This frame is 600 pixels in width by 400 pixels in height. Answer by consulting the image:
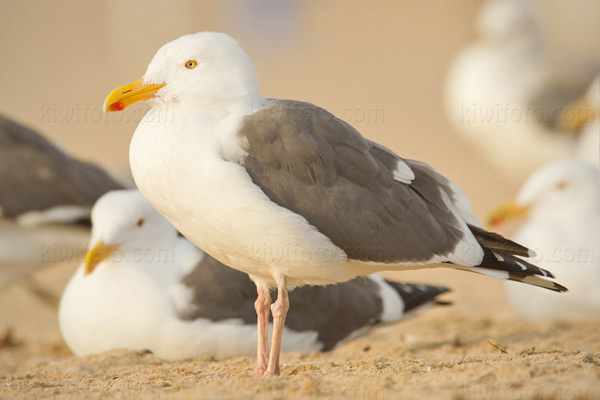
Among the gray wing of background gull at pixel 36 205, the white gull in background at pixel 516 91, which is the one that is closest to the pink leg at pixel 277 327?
the gray wing of background gull at pixel 36 205

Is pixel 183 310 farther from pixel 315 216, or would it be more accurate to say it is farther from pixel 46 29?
pixel 46 29

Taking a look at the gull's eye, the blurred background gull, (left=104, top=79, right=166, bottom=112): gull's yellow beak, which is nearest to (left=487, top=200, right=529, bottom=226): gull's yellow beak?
the gull's eye

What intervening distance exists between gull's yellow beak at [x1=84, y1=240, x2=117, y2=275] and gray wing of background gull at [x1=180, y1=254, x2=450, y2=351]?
2.18ft

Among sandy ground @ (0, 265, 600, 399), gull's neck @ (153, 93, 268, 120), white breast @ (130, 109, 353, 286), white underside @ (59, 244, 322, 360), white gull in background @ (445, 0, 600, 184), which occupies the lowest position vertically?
sandy ground @ (0, 265, 600, 399)

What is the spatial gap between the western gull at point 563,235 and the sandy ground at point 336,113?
0.70 feet

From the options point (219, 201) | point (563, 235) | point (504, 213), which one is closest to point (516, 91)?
point (504, 213)

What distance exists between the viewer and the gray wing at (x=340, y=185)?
4.15m

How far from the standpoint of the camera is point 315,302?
5.91 metres

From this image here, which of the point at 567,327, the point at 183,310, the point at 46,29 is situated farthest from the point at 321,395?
the point at 46,29

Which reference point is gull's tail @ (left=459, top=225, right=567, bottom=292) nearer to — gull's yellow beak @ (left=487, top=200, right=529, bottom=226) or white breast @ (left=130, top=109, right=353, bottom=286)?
white breast @ (left=130, top=109, right=353, bottom=286)

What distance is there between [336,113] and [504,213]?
38.8 ft

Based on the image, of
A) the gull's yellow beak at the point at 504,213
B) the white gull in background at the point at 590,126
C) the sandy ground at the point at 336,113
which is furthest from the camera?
the white gull in background at the point at 590,126

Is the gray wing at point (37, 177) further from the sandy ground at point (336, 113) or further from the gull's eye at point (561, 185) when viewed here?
the gull's eye at point (561, 185)

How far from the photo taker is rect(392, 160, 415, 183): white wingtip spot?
14.8 feet
